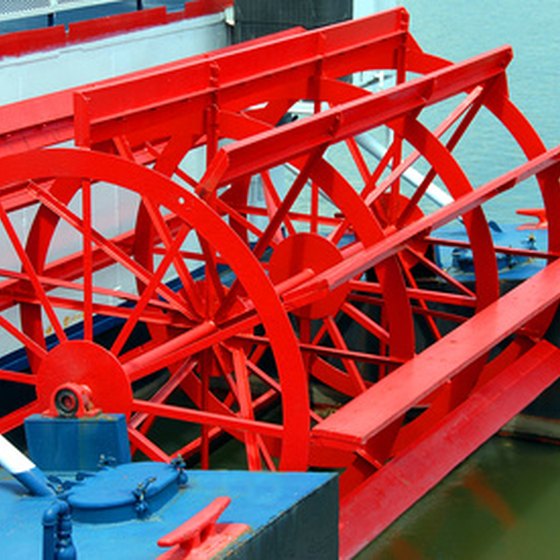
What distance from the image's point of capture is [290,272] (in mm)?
6500

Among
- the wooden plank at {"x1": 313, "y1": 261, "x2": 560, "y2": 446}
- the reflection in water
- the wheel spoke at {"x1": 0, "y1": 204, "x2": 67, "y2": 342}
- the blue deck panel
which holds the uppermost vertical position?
the wheel spoke at {"x1": 0, "y1": 204, "x2": 67, "y2": 342}

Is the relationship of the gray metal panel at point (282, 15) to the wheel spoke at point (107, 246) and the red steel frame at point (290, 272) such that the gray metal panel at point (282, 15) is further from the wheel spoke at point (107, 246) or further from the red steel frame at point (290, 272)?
the wheel spoke at point (107, 246)

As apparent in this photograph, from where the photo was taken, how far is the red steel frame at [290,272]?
5.12m

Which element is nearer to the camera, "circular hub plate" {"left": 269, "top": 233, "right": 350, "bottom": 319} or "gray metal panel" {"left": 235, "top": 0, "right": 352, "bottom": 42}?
"circular hub plate" {"left": 269, "top": 233, "right": 350, "bottom": 319}

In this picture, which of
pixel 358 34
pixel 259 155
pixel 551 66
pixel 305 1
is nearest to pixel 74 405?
pixel 259 155

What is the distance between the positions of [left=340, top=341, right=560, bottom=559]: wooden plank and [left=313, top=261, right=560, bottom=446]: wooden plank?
1.15 feet

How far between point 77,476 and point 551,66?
1343cm

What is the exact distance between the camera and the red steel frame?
512cm

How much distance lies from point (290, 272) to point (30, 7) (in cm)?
198

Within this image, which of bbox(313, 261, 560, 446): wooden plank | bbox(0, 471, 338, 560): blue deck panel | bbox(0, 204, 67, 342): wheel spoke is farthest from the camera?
bbox(0, 204, 67, 342): wheel spoke

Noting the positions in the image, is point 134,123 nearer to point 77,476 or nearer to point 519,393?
point 77,476

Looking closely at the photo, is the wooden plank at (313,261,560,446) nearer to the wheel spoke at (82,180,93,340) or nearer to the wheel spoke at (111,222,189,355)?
the wheel spoke at (111,222,189,355)

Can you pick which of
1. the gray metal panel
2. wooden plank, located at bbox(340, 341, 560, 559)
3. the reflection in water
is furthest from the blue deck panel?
the gray metal panel

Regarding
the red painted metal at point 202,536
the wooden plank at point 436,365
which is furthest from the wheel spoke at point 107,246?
the red painted metal at point 202,536
